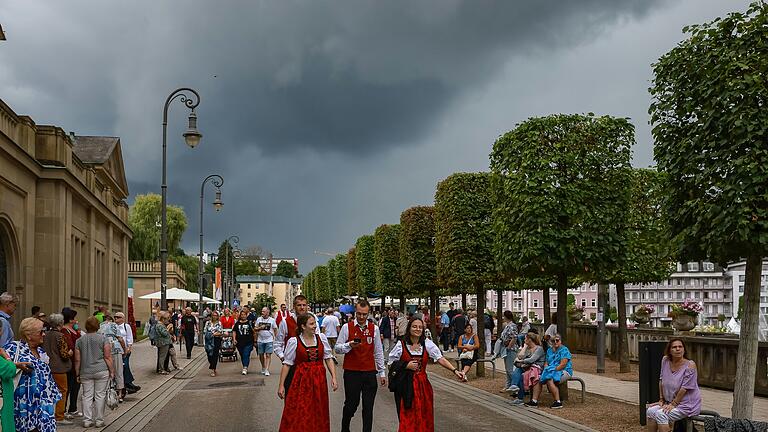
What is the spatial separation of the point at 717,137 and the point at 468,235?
15.4 meters

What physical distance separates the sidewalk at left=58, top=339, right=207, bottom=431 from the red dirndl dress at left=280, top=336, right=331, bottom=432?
17.7ft

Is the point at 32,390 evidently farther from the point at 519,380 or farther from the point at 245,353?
the point at 245,353

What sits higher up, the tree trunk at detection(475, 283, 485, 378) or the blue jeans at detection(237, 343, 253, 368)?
the tree trunk at detection(475, 283, 485, 378)

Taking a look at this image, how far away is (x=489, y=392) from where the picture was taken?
20125 millimetres

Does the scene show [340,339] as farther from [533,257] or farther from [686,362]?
[533,257]

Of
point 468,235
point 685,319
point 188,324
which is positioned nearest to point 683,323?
point 685,319

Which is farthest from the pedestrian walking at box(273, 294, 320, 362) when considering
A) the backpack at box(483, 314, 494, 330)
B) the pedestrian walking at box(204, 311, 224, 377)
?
the backpack at box(483, 314, 494, 330)

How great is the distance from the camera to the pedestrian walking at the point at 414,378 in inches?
397

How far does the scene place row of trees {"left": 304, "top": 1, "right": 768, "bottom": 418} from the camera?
1145 cm

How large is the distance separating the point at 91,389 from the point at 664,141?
991cm

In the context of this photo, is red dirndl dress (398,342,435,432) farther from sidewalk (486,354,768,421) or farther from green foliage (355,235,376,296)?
green foliage (355,235,376,296)

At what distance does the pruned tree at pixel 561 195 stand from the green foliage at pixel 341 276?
232 feet

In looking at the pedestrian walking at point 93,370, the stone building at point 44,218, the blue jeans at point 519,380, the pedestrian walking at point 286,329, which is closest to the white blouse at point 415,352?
the pedestrian walking at point 286,329

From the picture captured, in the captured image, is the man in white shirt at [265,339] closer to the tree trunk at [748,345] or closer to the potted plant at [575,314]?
the tree trunk at [748,345]
